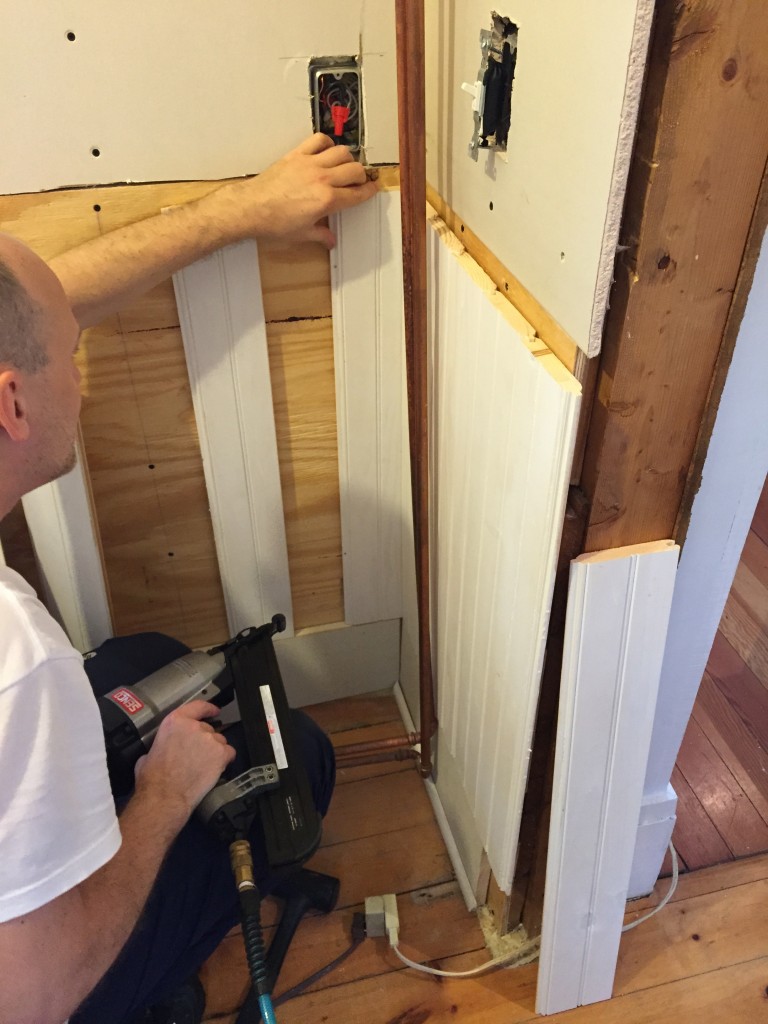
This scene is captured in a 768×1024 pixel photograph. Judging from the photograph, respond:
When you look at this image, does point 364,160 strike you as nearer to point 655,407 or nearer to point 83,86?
point 83,86

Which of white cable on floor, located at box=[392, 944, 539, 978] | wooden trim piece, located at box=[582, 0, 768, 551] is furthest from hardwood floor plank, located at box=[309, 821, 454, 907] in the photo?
wooden trim piece, located at box=[582, 0, 768, 551]

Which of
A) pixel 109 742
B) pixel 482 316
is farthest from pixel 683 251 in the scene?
pixel 109 742

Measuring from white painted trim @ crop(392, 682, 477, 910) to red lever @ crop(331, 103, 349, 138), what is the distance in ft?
3.99

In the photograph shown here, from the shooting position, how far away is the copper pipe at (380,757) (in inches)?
67.5

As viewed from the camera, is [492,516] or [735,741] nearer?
[492,516]

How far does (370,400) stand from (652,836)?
3.06ft

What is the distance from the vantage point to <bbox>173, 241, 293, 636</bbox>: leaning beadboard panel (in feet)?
4.26

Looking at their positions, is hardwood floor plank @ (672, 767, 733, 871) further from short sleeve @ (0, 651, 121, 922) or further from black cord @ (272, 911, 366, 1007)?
short sleeve @ (0, 651, 121, 922)

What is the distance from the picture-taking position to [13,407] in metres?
0.84

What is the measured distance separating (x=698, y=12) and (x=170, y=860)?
1.21 m

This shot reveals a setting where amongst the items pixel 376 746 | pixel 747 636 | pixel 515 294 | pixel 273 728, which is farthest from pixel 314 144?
pixel 747 636

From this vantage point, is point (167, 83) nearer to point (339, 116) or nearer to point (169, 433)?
point (339, 116)

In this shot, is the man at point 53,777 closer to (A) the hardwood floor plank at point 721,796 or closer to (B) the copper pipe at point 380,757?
(B) the copper pipe at point 380,757

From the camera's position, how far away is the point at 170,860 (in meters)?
1.20
